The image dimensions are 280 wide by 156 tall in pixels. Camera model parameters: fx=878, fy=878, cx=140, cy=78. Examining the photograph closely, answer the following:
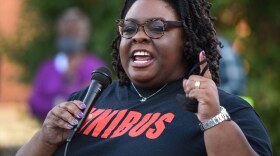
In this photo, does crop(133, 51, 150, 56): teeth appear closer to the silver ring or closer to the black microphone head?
the black microphone head

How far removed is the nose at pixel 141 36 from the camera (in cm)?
394

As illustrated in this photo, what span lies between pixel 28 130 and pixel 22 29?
1.17 meters

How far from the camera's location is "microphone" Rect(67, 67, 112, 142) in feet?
13.0

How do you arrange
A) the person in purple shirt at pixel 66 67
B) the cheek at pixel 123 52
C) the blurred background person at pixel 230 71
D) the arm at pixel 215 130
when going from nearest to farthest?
the arm at pixel 215 130, the cheek at pixel 123 52, the blurred background person at pixel 230 71, the person in purple shirt at pixel 66 67

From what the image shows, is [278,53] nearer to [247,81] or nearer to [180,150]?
[247,81]

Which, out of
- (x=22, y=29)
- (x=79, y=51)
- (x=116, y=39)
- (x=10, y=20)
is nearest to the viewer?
(x=116, y=39)

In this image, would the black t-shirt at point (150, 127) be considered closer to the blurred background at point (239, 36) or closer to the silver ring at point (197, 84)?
the silver ring at point (197, 84)

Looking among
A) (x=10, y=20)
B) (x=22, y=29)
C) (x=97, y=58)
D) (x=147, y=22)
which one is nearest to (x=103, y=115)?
(x=147, y=22)

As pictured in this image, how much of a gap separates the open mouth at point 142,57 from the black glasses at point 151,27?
0.27 feet

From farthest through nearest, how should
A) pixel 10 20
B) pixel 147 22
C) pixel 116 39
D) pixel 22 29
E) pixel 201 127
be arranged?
pixel 10 20
pixel 22 29
pixel 116 39
pixel 147 22
pixel 201 127

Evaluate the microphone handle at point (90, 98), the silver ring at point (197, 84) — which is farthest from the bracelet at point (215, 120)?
the microphone handle at point (90, 98)

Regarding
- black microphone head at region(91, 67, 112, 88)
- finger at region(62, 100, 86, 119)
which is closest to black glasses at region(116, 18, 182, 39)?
black microphone head at region(91, 67, 112, 88)

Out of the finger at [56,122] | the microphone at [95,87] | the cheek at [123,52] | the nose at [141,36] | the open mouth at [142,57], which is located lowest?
the finger at [56,122]

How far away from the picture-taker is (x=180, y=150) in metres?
3.68
